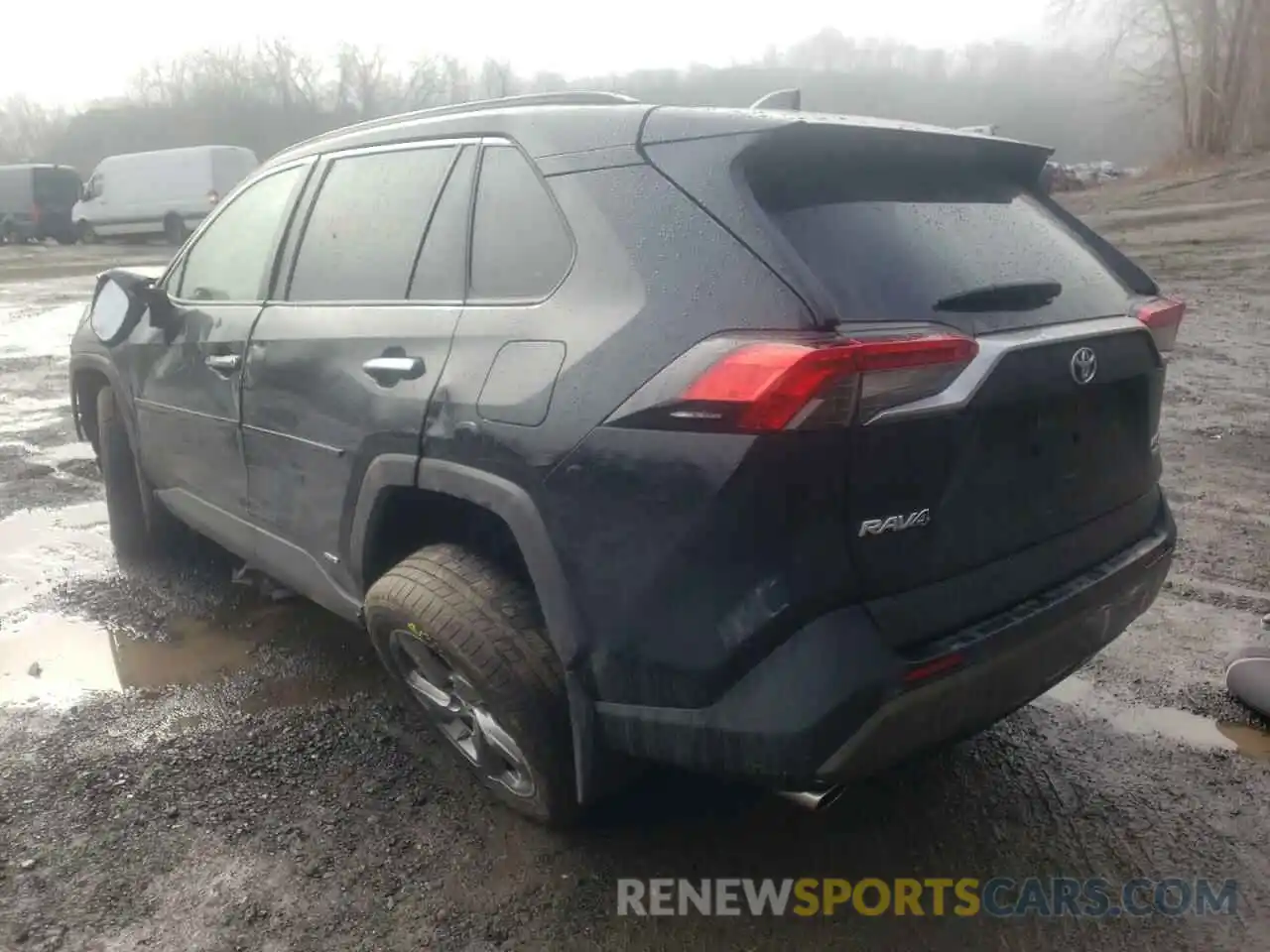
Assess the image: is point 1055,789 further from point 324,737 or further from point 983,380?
point 324,737

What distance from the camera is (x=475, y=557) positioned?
258cm

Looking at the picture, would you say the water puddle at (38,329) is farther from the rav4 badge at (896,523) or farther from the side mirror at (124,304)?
the rav4 badge at (896,523)

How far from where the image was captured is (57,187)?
91.5ft

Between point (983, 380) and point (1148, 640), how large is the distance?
2158 millimetres

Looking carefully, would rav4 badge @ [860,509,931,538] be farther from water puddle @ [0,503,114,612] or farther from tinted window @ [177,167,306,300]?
water puddle @ [0,503,114,612]

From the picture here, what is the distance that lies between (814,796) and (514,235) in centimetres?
147

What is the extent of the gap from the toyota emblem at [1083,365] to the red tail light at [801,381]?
0.37 m

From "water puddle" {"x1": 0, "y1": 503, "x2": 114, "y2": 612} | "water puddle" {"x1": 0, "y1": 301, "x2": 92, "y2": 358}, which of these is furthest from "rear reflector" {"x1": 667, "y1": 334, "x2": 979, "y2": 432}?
"water puddle" {"x1": 0, "y1": 301, "x2": 92, "y2": 358}

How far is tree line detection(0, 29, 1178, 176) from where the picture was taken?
45.3 meters

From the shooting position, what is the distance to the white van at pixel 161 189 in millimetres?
24172

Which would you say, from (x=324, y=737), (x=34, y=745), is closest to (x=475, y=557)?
(x=324, y=737)

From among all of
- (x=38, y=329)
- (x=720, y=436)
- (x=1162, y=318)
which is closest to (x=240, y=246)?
(x=720, y=436)

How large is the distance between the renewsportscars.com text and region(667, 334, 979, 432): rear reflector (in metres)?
1.20

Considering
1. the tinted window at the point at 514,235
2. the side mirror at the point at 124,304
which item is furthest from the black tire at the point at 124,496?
the tinted window at the point at 514,235
